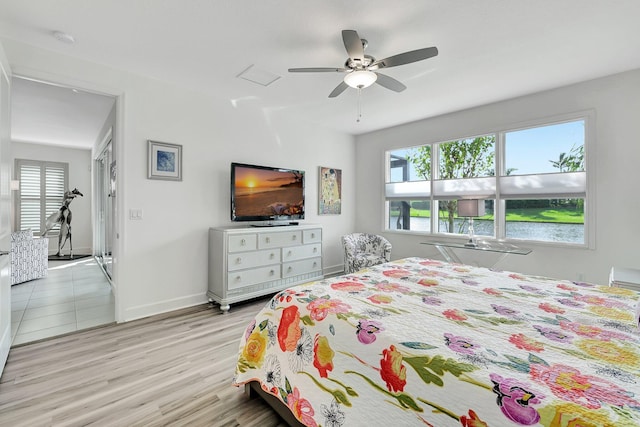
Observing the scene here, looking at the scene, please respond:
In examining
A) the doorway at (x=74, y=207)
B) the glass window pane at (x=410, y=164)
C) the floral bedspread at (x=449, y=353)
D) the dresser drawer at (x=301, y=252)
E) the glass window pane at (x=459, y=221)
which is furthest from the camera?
the glass window pane at (x=410, y=164)

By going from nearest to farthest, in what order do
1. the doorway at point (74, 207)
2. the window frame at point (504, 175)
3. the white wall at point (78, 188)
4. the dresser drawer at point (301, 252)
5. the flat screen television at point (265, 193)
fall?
the doorway at point (74, 207), the window frame at point (504, 175), the flat screen television at point (265, 193), the dresser drawer at point (301, 252), the white wall at point (78, 188)

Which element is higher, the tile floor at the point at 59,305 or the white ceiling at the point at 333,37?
the white ceiling at the point at 333,37

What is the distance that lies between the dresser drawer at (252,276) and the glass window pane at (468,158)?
2922 millimetres

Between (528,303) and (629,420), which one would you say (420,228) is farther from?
(629,420)

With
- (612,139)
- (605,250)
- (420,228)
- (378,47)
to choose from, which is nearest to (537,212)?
(605,250)

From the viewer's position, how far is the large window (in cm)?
339

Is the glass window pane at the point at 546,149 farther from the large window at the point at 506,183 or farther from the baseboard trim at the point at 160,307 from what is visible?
the baseboard trim at the point at 160,307

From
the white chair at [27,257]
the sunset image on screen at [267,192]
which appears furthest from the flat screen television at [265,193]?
the white chair at [27,257]

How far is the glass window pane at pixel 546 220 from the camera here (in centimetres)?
338

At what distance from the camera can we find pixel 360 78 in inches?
94.9

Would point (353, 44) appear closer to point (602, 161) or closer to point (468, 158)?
point (468, 158)

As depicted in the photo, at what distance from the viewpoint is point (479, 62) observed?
9.10 ft

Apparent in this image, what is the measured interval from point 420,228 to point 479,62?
2.61 meters

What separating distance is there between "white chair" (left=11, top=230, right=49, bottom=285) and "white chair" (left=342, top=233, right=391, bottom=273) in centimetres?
477
